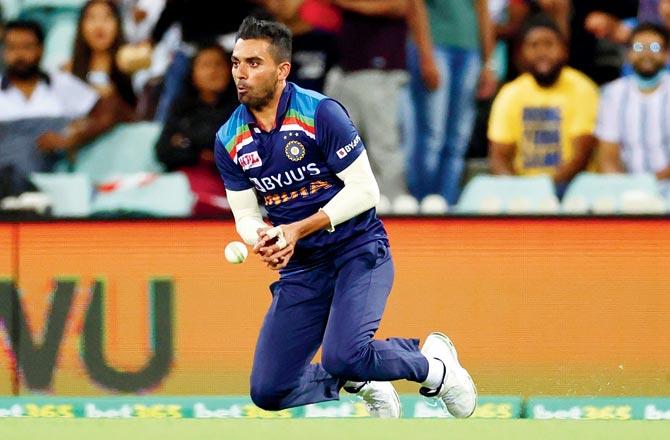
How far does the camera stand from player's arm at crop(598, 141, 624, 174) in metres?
8.96

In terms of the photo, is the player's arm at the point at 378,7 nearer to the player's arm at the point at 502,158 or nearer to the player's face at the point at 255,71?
the player's arm at the point at 502,158

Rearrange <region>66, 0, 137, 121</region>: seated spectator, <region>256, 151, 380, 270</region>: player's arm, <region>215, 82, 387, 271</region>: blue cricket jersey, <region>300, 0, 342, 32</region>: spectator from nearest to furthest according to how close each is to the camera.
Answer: <region>256, 151, 380, 270</region>: player's arm, <region>215, 82, 387, 271</region>: blue cricket jersey, <region>300, 0, 342, 32</region>: spectator, <region>66, 0, 137, 121</region>: seated spectator

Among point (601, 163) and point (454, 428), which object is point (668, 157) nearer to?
point (601, 163)

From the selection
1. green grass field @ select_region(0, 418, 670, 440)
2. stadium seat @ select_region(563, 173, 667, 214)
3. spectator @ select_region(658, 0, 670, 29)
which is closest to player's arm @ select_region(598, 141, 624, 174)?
stadium seat @ select_region(563, 173, 667, 214)

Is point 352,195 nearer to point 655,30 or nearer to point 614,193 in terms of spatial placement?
point 614,193

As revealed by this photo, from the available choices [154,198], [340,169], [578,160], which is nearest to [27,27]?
[154,198]

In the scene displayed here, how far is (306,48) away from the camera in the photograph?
9227mm

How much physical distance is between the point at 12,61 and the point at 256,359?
4.20m

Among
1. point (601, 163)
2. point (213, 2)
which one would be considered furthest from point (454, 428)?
point (213, 2)

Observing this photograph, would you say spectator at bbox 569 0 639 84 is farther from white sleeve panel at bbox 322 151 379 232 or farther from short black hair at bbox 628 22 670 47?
white sleeve panel at bbox 322 151 379 232

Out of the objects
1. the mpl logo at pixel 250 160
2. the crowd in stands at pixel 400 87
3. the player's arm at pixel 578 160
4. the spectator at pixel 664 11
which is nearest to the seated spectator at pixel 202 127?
the crowd in stands at pixel 400 87

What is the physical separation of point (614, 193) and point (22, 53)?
4356mm

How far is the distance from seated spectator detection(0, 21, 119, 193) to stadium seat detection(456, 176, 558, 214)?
2680 mm

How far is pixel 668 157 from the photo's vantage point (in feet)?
29.2
